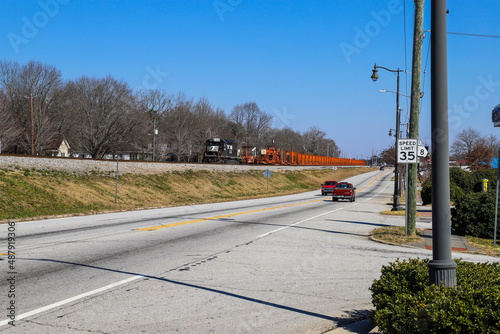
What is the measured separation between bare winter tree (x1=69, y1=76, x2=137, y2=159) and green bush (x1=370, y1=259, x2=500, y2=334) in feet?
210

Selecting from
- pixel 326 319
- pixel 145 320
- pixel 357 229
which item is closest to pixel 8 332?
pixel 145 320

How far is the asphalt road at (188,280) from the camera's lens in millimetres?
5699

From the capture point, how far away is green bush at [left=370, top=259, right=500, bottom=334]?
4004 mm

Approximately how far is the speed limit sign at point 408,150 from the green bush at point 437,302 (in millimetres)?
8098

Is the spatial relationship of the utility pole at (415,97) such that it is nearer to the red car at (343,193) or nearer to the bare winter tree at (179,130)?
the red car at (343,193)

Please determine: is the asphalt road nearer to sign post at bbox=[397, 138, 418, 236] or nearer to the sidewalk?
the sidewalk

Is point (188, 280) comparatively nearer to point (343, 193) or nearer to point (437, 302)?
point (437, 302)

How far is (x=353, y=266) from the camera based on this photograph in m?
9.55

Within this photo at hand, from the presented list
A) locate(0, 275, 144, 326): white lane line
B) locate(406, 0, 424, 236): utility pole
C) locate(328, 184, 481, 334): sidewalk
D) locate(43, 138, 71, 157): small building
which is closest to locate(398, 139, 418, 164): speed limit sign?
locate(406, 0, 424, 236): utility pole

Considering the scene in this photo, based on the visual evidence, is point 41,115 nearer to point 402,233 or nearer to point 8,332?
point 402,233

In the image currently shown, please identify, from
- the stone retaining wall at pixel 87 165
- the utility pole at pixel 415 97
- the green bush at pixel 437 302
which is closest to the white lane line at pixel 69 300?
the green bush at pixel 437 302

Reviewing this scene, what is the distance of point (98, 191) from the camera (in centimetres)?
2933

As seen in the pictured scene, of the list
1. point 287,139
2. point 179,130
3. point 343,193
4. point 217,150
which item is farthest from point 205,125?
point 287,139

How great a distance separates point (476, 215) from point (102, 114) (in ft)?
201
